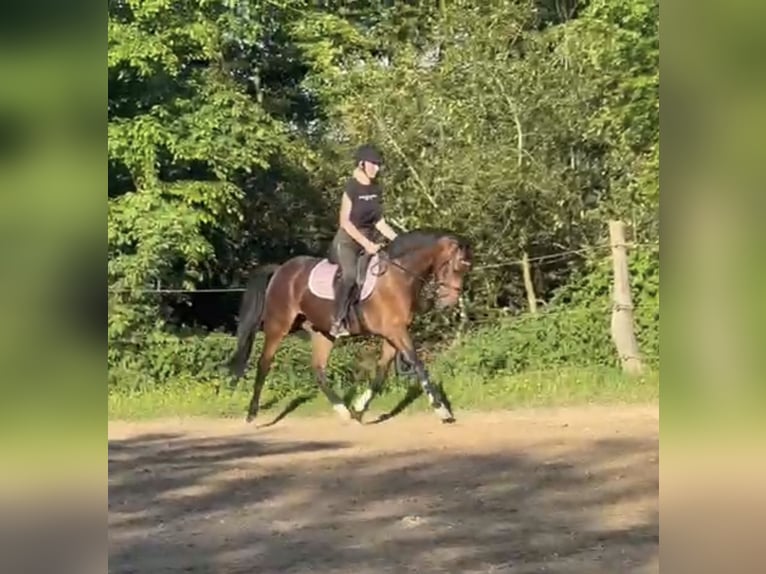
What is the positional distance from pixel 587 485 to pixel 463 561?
1257 millimetres

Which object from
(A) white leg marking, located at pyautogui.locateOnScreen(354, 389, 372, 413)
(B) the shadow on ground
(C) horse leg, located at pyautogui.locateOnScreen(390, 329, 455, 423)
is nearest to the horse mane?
(C) horse leg, located at pyautogui.locateOnScreen(390, 329, 455, 423)

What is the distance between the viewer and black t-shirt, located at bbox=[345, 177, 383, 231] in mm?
5793

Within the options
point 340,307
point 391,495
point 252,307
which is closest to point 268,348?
point 252,307

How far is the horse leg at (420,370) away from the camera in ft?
19.2

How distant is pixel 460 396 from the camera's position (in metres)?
6.26

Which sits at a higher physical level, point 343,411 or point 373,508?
point 343,411

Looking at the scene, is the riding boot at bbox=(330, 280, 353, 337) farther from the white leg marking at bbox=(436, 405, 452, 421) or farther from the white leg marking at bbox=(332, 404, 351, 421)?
the white leg marking at bbox=(436, 405, 452, 421)

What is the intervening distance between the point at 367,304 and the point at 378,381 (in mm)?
456

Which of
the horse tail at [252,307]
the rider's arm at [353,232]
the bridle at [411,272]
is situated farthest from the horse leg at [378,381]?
the horse tail at [252,307]

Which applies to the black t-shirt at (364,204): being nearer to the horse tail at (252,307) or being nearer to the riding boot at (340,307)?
the riding boot at (340,307)

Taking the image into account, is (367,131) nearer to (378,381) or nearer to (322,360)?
(322,360)
